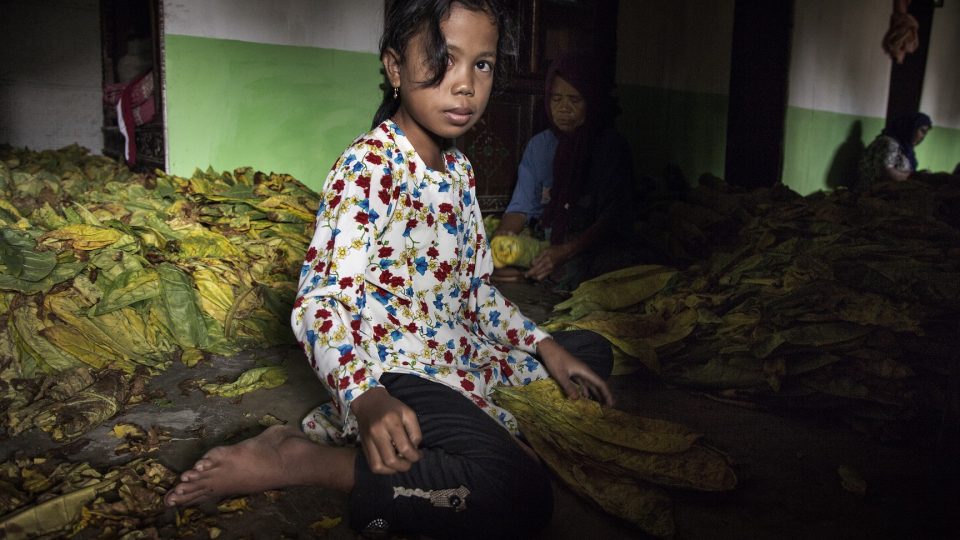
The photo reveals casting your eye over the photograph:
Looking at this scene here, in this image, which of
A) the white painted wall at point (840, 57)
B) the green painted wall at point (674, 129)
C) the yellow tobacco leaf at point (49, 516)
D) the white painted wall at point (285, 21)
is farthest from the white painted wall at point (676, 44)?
the yellow tobacco leaf at point (49, 516)

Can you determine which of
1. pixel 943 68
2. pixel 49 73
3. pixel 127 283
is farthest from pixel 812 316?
pixel 943 68

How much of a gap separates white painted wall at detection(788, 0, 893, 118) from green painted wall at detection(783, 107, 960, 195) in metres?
0.13

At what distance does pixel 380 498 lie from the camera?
1233mm

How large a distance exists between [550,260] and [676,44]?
359cm

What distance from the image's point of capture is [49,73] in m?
5.99

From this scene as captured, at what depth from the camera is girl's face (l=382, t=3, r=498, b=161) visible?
134 centimetres

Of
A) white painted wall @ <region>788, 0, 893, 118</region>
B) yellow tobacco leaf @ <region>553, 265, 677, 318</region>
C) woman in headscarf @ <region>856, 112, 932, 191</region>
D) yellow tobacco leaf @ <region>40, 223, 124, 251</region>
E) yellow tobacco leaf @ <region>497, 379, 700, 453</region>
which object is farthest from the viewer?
white painted wall @ <region>788, 0, 893, 118</region>

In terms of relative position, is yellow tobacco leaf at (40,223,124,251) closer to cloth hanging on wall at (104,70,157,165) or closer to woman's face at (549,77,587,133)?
woman's face at (549,77,587,133)

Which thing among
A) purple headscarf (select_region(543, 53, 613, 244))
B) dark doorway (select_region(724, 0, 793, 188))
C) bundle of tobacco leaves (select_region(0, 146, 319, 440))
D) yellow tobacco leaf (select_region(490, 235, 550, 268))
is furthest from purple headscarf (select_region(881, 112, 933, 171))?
bundle of tobacco leaves (select_region(0, 146, 319, 440))

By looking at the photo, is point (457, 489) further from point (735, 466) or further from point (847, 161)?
point (847, 161)

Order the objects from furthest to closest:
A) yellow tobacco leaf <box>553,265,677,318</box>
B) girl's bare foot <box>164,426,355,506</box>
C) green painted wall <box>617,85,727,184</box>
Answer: green painted wall <box>617,85,727,184</box>, yellow tobacco leaf <box>553,265,677,318</box>, girl's bare foot <box>164,426,355,506</box>

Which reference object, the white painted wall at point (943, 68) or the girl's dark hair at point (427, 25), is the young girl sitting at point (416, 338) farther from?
the white painted wall at point (943, 68)

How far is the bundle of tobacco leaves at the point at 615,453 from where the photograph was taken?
139 cm

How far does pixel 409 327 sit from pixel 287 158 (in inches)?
126
